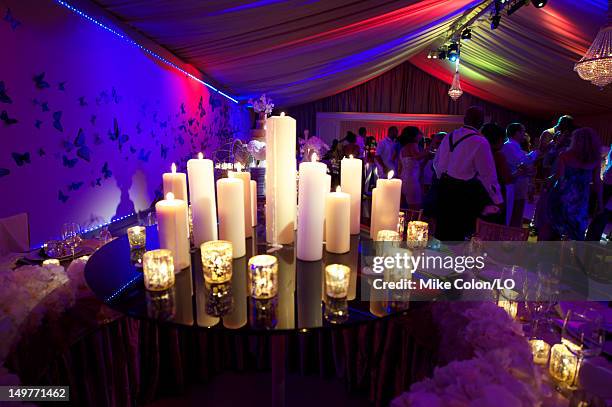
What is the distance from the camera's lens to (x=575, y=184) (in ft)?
9.05

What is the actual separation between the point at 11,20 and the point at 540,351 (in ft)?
8.05

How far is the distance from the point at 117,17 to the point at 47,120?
3.02ft

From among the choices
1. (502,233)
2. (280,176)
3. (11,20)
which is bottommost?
(502,233)

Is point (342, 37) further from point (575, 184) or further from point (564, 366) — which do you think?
point (564, 366)

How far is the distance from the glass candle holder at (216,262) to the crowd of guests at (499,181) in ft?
6.49

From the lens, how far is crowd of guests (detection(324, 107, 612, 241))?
7.48ft

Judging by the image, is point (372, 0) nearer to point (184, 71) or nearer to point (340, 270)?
point (184, 71)

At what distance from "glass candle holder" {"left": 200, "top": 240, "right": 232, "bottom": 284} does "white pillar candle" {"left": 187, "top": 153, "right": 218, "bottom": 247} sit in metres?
0.20

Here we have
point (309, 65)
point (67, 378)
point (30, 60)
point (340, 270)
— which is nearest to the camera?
point (340, 270)

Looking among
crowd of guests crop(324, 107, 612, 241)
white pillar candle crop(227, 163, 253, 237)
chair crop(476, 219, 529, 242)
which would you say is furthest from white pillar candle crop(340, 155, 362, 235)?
crowd of guests crop(324, 107, 612, 241)

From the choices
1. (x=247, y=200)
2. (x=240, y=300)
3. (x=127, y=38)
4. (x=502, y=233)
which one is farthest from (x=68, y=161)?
(x=502, y=233)

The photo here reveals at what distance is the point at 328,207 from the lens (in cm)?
99

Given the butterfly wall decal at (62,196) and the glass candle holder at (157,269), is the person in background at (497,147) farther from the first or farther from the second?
the butterfly wall decal at (62,196)

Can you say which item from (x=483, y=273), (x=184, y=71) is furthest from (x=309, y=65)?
(x=483, y=273)
